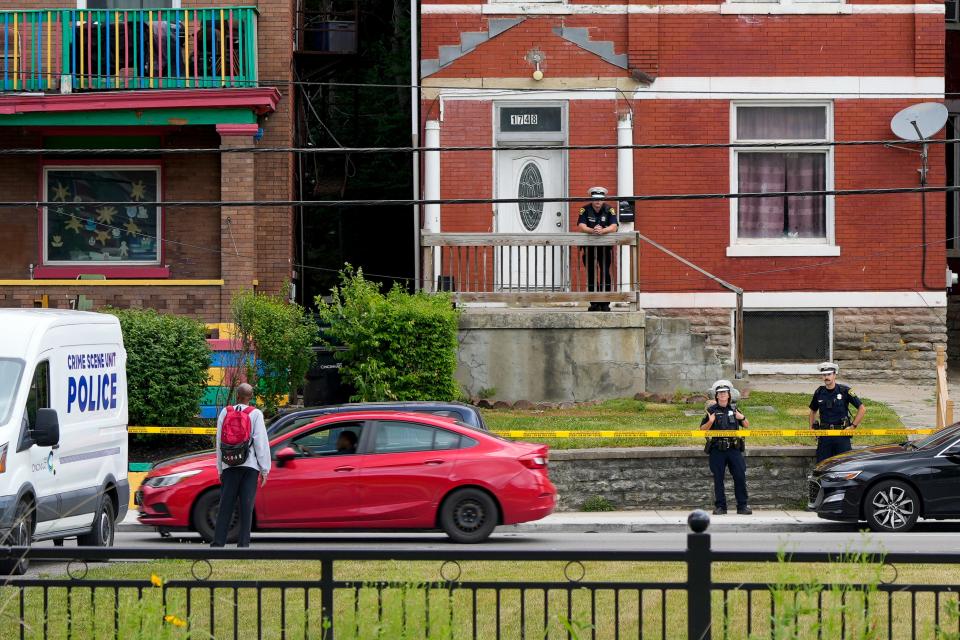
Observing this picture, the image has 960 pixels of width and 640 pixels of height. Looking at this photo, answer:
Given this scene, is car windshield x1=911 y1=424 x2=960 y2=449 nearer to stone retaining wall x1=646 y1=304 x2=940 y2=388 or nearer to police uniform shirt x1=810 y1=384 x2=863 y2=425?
police uniform shirt x1=810 y1=384 x2=863 y2=425

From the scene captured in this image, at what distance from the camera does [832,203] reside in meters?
23.3

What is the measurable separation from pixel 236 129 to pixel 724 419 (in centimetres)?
957

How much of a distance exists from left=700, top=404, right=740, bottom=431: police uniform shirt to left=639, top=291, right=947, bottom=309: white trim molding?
255 inches

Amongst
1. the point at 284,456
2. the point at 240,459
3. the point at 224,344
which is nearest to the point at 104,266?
the point at 224,344

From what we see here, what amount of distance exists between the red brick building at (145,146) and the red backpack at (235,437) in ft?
30.9

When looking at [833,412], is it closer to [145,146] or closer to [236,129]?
[236,129]

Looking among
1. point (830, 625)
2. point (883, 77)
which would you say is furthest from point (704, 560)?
point (883, 77)

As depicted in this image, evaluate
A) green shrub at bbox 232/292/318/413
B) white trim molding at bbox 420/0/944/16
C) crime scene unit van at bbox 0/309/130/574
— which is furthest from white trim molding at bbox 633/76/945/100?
crime scene unit van at bbox 0/309/130/574

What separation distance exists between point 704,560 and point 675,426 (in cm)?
1318

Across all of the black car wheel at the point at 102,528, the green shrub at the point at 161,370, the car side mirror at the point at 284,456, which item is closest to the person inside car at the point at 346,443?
the car side mirror at the point at 284,456

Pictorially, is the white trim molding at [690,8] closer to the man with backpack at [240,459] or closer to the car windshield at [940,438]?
the car windshield at [940,438]

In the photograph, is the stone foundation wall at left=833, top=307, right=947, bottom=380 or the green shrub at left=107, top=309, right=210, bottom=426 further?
the stone foundation wall at left=833, top=307, right=947, bottom=380

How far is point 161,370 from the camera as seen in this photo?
19375 millimetres

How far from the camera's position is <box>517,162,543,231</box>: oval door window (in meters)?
23.5
